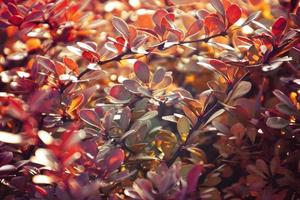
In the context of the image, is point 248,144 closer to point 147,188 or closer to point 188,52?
point 147,188

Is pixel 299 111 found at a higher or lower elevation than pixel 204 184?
higher

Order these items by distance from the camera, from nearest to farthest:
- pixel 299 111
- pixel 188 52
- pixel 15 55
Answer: pixel 299 111, pixel 15 55, pixel 188 52

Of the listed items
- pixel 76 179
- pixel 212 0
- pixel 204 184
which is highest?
pixel 212 0

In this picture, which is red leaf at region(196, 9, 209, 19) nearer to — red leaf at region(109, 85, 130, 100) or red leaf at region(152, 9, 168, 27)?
red leaf at region(152, 9, 168, 27)

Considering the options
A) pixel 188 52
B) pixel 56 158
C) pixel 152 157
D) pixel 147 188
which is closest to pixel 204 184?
pixel 152 157

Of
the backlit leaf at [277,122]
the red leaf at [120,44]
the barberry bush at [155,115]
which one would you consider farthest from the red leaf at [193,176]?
the red leaf at [120,44]

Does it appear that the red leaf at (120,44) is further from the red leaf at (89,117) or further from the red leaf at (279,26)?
the red leaf at (279,26)

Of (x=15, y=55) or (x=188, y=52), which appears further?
(x=188, y=52)

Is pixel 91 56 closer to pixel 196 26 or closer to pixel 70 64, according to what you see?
pixel 70 64
